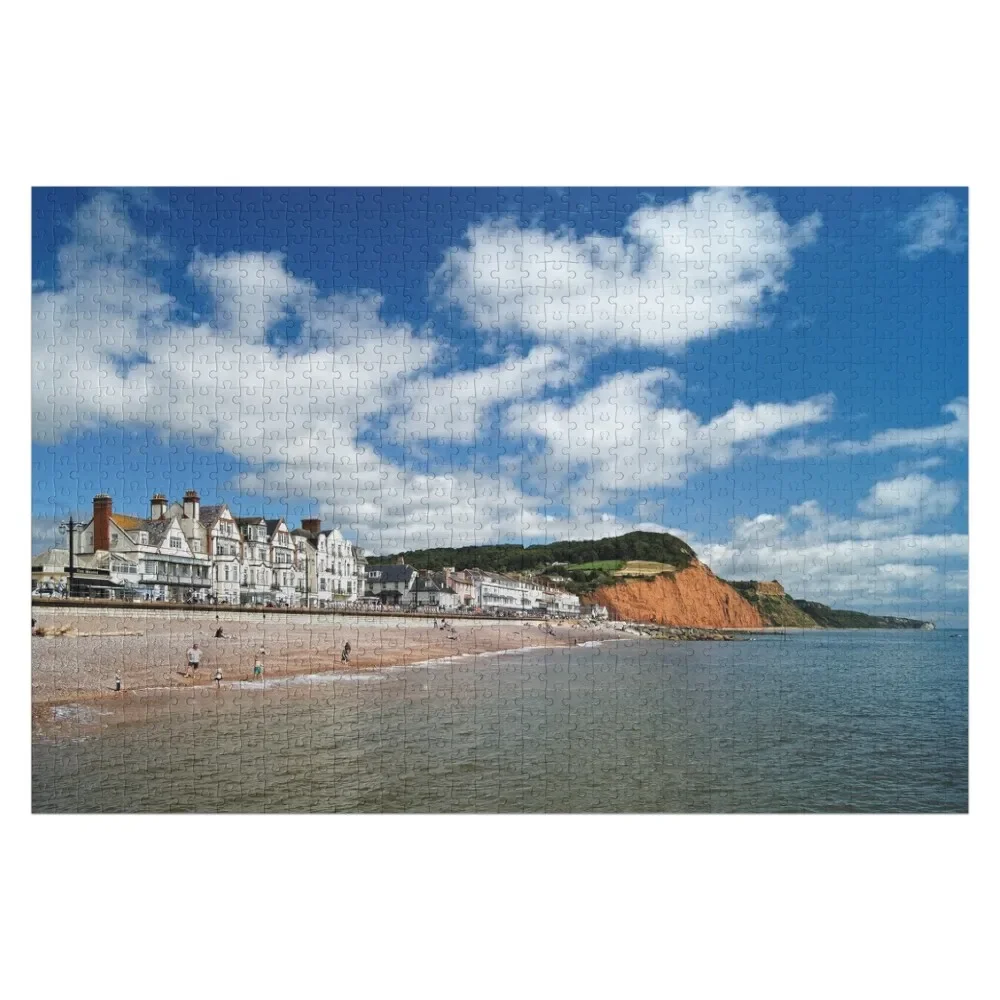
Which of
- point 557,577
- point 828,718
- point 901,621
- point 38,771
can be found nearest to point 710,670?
point 828,718

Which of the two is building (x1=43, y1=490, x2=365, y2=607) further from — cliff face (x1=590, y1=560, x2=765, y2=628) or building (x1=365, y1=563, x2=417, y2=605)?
cliff face (x1=590, y1=560, x2=765, y2=628)

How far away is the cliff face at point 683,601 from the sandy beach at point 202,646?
148 inches

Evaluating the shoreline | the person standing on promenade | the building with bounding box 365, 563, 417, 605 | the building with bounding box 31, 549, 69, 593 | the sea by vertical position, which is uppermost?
the building with bounding box 31, 549, 69, 593

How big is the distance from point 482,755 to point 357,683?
6.79 ft

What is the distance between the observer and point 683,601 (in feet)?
54.6

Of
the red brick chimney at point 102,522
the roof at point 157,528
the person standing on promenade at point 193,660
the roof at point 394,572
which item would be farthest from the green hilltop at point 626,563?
the red brick chimney at point 102,522

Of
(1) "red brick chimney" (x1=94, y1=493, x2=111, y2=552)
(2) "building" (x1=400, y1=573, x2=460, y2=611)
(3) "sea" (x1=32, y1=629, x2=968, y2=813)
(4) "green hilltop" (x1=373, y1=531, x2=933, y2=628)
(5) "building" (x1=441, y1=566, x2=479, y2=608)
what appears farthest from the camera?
(2) "building" (x1=400, y1=573, x2=460, y2=611)

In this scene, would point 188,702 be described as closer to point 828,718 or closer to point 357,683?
point 357,683

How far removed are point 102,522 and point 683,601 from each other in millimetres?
11792

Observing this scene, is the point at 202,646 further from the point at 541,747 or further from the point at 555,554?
the point at 555,554

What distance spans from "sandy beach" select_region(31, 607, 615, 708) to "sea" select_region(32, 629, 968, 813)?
1.41 ft

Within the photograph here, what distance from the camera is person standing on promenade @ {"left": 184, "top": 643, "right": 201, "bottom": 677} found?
9.59 m

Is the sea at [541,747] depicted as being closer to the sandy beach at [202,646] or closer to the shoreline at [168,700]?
the shoreline at [168,700]

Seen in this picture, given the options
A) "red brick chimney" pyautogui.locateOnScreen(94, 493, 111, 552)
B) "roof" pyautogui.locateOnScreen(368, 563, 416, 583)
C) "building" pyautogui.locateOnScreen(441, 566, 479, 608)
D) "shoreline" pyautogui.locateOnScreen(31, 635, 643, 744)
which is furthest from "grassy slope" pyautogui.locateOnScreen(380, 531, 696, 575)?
"red brick chimney" pyautogui.locateOnScreen(94, 493, 111, 552)
